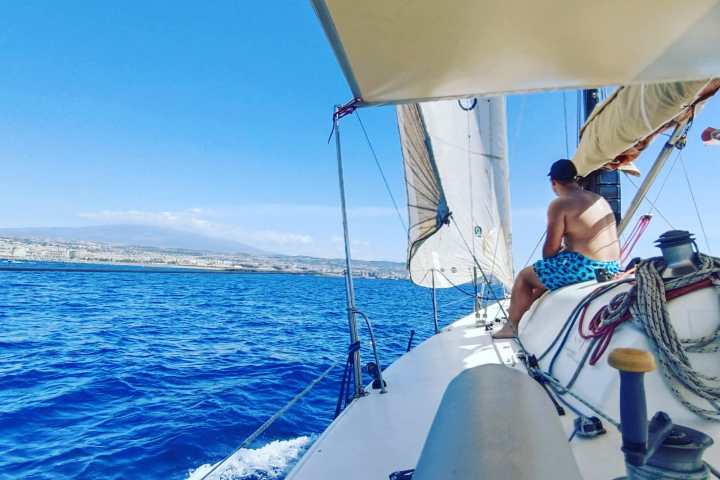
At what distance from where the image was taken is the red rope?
1.41 metres

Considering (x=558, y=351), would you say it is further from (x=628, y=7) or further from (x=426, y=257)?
(x=426, y=257)

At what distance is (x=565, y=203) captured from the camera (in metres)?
2.58

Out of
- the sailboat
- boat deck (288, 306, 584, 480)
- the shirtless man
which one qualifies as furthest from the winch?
the shirtless man

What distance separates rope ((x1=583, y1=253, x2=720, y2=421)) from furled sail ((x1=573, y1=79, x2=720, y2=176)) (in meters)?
0.96

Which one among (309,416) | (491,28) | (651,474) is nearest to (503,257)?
(309,416)

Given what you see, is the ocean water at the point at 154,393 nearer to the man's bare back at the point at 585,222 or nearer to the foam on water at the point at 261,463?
the foam on water at the point at 261,463

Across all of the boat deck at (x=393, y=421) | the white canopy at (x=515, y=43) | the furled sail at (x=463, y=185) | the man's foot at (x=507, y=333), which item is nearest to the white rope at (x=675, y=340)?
the white canopy at (x=515, y=43)

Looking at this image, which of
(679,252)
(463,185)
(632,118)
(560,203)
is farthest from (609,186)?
(679,252)

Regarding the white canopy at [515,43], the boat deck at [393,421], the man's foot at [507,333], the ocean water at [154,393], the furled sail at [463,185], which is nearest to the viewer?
the white canopy at [515,43]

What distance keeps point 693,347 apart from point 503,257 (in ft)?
12.7

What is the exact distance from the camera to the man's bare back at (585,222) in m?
2.57

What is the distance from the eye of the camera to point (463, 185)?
4879mm

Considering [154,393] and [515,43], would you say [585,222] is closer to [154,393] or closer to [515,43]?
[515,43]

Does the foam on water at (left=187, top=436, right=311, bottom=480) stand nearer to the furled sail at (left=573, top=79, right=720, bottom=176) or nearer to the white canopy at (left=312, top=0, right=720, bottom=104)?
the white canopy at (left=312, top=0, right=720, bottom=104)
